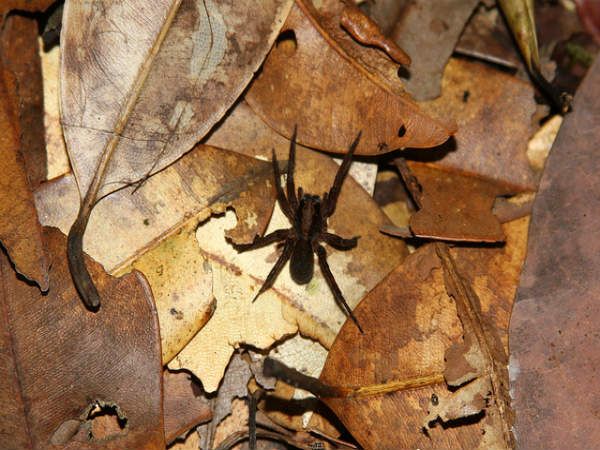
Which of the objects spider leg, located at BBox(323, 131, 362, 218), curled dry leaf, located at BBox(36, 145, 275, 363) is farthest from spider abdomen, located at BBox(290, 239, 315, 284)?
curled dry leaf, located at BBox(36, 145, 275, 363)

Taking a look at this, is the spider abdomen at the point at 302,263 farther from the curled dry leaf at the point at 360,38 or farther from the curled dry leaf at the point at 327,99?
the curled dry leaf at the point at 360,38

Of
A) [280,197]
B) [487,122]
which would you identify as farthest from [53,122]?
[487,122]

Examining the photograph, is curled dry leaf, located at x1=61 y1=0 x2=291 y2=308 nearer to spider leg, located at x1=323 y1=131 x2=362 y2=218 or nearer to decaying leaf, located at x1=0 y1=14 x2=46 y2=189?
decaying leaf, located at x1=0 y1=14 x2=46 y2=189

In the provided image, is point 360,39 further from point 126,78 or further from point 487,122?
point 126,78

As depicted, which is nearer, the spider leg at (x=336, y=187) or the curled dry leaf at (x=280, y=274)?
the curled dry leaf at (x=280, y=274)

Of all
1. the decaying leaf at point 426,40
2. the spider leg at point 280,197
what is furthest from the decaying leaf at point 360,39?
the spider leg at point 280,197

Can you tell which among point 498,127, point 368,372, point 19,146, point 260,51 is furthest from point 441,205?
point 19,146
